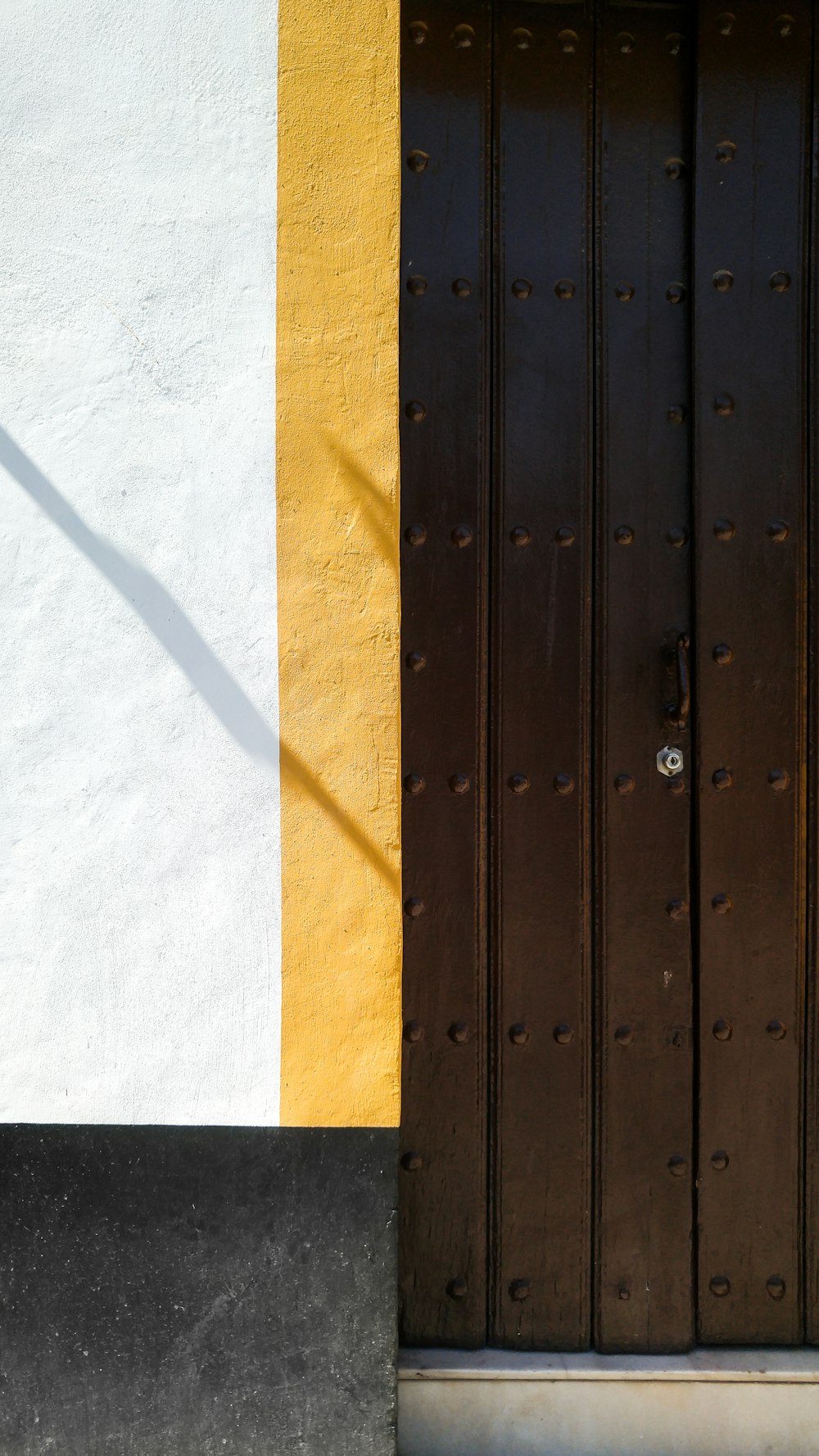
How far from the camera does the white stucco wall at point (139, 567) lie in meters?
1.67

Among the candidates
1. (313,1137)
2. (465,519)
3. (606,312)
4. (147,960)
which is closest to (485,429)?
(465,519)

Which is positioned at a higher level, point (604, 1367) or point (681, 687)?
point (681, 687)

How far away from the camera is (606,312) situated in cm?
196

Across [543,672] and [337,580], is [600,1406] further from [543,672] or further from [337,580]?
[337,580]

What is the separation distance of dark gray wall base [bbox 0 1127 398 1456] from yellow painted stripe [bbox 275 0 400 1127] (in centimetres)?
14

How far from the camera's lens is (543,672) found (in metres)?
1.94

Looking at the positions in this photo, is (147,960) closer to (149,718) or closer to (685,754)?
(149,718)

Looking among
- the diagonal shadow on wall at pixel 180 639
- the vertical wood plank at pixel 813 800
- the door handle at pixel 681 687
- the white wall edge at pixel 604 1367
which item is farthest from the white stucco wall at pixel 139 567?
the vertical wood plank at pixel 813 800

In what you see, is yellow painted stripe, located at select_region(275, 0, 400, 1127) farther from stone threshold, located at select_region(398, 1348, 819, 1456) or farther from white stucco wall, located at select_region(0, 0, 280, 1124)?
stone threshold, located at select_region(398, 1348, 819, 1456)

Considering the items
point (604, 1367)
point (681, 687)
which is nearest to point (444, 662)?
point (681, 687)

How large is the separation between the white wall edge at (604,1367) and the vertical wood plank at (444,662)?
0.04m

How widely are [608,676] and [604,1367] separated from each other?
133 cm

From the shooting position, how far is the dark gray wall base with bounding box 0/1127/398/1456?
1649mm

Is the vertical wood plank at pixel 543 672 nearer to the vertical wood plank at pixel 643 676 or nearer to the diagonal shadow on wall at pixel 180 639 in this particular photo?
the vertical wood plank at pixel 643 676
